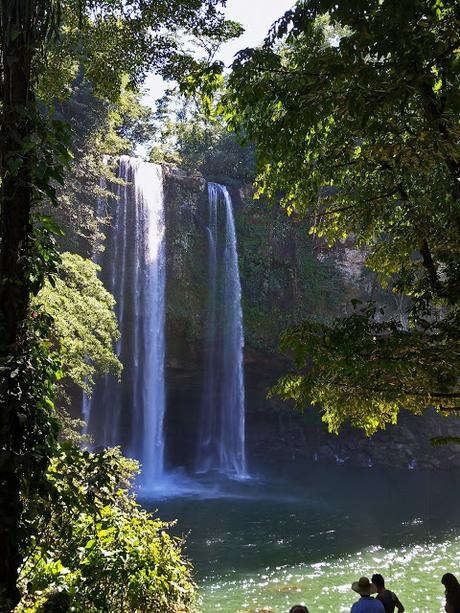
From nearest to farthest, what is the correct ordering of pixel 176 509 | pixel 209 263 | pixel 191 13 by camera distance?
pixel 191 13
pixel 176 509
pixel 209 263

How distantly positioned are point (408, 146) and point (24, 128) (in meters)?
2.79

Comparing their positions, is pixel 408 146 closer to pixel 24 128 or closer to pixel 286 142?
pixel 286 142

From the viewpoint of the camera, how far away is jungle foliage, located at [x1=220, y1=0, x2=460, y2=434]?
12.0 feet

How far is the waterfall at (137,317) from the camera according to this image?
2278cm

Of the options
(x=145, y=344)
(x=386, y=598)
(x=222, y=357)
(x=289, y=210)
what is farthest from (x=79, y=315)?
(x=222, y=357)

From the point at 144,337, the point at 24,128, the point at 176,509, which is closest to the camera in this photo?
the point at 24,128

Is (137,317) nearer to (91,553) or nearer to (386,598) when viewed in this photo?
(386,598)

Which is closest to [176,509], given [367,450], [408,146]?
[367,450]

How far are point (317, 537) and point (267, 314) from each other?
13.7 meters

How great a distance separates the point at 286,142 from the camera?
170 inches

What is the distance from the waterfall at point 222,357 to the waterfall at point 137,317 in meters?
2.70

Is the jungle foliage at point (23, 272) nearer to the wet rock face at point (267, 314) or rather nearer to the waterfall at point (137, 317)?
the waterfall at point (137, 317)

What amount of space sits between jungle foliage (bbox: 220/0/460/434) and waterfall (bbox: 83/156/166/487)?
1782cm

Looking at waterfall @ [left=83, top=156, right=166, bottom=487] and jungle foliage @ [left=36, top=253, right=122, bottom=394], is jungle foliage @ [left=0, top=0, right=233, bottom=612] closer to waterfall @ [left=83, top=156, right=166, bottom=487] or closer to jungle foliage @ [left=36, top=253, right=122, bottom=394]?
jungle foliage @ [left=36, top=253, right=122, bottom=394]
